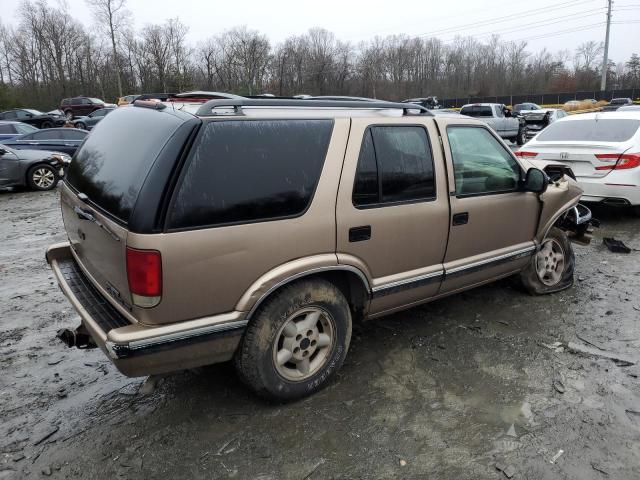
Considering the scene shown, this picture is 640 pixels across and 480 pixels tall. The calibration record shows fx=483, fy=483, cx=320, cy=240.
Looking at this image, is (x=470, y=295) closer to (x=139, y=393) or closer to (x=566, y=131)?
(x=139, y=393)

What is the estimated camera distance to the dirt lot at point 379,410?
8.67 feet

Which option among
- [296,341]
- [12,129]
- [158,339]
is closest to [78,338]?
[158,339]

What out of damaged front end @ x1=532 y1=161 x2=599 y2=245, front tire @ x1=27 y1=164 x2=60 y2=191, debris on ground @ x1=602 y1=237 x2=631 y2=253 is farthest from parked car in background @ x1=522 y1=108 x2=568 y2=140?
front tire @ x1=27 y1=164 x2=60 y2=191

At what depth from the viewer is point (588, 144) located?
7250 mm

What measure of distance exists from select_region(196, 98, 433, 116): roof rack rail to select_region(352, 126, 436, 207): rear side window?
209 mm

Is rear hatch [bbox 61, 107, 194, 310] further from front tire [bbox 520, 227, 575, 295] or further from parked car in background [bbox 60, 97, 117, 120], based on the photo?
parked car in background [bbox 60, 97, 117, 120]

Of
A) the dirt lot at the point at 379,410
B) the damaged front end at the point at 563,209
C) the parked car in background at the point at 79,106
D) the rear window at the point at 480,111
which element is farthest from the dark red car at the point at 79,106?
the damaged front end at the point at 563,209

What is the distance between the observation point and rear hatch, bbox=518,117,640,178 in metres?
7.07

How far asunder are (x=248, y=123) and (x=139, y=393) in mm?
1984

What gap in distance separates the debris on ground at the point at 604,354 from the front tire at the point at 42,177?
1224cm

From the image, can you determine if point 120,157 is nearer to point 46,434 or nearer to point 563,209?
point 46,434

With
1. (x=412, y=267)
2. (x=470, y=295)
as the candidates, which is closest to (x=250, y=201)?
(x=412, y=267)

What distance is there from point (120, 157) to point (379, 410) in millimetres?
2258

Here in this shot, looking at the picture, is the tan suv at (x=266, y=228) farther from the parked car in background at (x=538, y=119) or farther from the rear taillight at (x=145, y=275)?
the parked car in background at (x=538, y=119)
